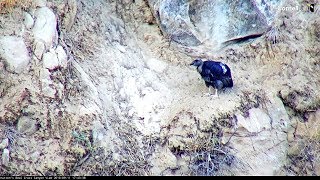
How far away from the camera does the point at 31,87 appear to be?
5930mm

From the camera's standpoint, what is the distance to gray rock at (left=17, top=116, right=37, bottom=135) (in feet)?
19.1

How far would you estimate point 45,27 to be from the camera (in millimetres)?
6215

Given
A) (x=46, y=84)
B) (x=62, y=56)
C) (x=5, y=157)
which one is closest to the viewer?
(x=5, y=157)

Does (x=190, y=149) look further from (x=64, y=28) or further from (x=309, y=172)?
(x=64, y=28)

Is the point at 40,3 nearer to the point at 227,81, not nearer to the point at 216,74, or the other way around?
the point at 216,74

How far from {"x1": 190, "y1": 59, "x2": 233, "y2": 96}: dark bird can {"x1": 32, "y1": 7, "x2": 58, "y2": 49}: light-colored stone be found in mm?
2041

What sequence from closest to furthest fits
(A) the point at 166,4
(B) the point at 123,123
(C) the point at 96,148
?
(C) the point at 96,148, (B) the point at 123,123, (A) the point at 166,4

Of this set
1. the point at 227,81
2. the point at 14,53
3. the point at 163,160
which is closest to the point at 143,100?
the point at 163,160

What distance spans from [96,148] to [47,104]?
815 millimetres

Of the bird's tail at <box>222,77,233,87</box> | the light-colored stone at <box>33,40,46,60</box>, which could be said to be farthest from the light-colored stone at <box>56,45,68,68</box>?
the bird's tail at <box>222,77,233,87</box>

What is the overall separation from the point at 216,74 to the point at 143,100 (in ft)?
3.46

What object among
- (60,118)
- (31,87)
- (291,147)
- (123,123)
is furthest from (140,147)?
(291,147)

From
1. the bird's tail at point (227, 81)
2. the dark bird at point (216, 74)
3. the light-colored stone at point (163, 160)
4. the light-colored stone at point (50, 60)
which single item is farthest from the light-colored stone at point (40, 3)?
the bird's tail at point (227, 81)

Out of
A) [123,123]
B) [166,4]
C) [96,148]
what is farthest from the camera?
[166,4]
